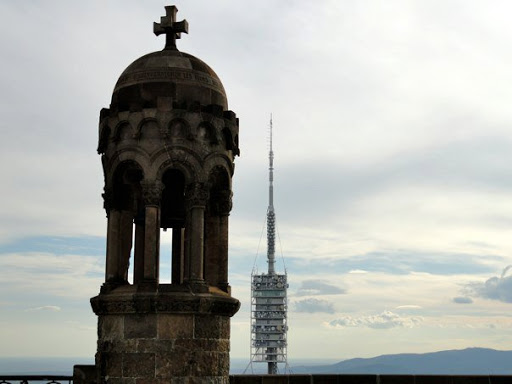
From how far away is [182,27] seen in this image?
15.4 meters

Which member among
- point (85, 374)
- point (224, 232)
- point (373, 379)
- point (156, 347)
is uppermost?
point (224, 232)

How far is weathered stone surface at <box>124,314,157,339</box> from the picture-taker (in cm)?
1343

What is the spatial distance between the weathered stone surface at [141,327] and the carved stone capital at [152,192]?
2209mm

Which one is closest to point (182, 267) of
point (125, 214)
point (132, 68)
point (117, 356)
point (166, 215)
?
Result: point (166, 215)

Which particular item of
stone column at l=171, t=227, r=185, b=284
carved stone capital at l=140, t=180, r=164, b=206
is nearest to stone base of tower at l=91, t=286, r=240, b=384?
carved stone capital at l=140, t=180, r=164, b=206

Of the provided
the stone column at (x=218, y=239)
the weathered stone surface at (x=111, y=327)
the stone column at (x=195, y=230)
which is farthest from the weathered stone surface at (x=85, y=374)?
the stone column at (x=218, y=239)

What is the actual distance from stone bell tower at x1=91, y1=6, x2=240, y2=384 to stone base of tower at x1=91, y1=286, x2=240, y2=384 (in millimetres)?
19

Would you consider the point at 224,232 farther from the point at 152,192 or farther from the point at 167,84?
the point at 167,84

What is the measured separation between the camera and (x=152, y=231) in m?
13.8

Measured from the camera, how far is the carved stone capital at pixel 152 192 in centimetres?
1388

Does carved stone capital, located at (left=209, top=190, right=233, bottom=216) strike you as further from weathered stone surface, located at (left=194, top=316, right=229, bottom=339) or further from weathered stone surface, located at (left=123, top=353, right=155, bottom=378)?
weathered stone surface, located at (left=123, top=353, right=155, bottom=378)

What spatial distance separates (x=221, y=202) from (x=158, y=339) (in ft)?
10.8

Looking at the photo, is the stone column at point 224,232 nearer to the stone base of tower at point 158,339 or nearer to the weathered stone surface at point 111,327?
the stone base of tower at point 158,339

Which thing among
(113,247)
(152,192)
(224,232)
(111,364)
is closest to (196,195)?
(152,192)
